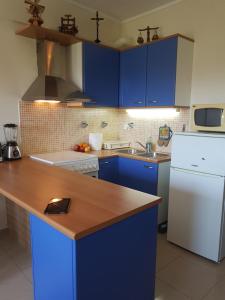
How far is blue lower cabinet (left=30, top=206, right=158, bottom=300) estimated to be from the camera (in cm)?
110

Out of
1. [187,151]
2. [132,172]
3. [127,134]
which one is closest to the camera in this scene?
[187,151]

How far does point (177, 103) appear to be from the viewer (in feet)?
9.36

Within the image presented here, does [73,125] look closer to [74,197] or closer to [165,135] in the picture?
[165,135]

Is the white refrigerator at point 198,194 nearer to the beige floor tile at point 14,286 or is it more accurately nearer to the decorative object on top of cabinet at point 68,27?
the beige floor tile at point 14,286

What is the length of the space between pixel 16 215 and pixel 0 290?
2.68 feet

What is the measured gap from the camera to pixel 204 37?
2818 mm

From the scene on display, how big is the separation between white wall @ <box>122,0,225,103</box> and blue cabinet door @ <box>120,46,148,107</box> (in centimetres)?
A: 54

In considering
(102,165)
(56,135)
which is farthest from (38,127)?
(102,165)

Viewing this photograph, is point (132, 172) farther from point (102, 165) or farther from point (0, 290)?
point (0, 290)

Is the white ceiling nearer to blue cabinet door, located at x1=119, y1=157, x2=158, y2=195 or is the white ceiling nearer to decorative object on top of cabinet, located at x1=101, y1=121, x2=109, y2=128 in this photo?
decorative object on top of cabinet, located at x1=101, y1=121, x2=109, y2=128

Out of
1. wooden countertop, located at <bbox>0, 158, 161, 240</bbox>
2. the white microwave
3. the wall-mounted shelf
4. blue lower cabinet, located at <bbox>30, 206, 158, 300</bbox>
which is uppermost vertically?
the wall-mounted shelf

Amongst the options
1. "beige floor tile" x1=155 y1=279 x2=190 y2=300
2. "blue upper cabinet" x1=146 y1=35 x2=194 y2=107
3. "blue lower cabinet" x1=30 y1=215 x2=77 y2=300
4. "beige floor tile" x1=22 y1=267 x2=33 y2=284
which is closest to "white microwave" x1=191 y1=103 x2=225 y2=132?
"blue upper cabinet" x1=146 y1=35 x2=194 y2=107

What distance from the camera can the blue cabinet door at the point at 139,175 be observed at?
2.81m

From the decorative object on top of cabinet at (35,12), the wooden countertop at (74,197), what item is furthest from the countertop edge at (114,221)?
→ the decorative object on top of cabinet at (35,12)
